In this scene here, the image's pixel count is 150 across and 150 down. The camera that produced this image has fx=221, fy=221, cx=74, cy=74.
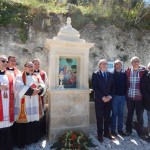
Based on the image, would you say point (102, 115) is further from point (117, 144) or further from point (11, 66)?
point (11, 66)

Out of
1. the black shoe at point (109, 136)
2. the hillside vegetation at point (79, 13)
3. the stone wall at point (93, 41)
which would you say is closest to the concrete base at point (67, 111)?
the black shoe at point (109, 136)

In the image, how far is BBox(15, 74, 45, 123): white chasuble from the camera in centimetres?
452

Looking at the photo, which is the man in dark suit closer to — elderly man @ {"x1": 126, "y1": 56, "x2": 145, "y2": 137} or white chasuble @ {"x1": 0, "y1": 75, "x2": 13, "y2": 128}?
elderly man @ {"x1": 126, "y1": 56, "x2": 145, "y2": 137}

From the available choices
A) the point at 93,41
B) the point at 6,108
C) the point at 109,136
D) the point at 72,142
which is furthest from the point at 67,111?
the point at 93,41

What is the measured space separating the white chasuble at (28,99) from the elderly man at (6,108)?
175mm

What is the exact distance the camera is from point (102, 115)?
202 inches

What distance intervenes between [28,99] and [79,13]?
22.1 feet

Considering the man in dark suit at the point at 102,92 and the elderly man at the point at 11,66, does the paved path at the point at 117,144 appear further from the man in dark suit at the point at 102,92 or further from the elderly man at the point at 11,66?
the elderly man at the point at 11,66

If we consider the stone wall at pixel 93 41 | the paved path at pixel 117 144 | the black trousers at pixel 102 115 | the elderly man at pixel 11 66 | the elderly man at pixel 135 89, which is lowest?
the paved path at pixel 117 144

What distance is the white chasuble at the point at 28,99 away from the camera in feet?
14.8

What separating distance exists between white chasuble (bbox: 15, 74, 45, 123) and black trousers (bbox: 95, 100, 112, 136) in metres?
1.35

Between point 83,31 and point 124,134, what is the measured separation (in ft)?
20.0

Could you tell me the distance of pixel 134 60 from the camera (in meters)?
5.28

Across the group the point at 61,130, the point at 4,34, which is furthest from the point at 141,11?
the point at 61,130
